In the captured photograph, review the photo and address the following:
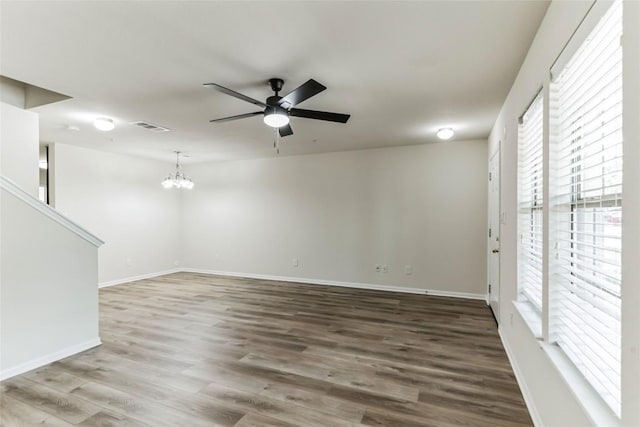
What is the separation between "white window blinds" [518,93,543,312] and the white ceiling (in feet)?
1.74

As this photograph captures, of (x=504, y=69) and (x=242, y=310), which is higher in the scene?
(x=504, y=69)

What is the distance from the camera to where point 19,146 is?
3.60 metres

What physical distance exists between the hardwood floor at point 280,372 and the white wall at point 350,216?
3.62ft

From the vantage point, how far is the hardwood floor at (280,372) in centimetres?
200

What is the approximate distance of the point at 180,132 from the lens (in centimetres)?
434

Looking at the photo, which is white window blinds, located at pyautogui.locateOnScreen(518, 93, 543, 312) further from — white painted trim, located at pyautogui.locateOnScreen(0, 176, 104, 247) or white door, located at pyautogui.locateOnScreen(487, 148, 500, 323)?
white painted trim, located at pyautogui.locateOnScreen(0, 176, 104, 247)

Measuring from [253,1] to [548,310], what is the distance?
2.39m

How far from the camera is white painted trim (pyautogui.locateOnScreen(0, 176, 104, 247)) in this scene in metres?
2.53

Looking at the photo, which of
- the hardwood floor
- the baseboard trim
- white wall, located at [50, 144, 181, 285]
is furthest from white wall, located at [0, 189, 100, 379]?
the baseboard trim

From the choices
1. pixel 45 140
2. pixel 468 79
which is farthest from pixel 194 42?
pixel 45 140

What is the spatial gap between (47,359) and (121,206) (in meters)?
3.80

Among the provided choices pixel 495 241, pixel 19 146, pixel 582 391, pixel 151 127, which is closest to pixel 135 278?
pixel 19 146

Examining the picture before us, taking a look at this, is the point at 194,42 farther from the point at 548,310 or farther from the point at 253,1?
the point at 548,310

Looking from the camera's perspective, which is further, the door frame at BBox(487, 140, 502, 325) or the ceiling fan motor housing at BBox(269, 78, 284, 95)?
the door frame at BBox(487, 140, 502, 325)
